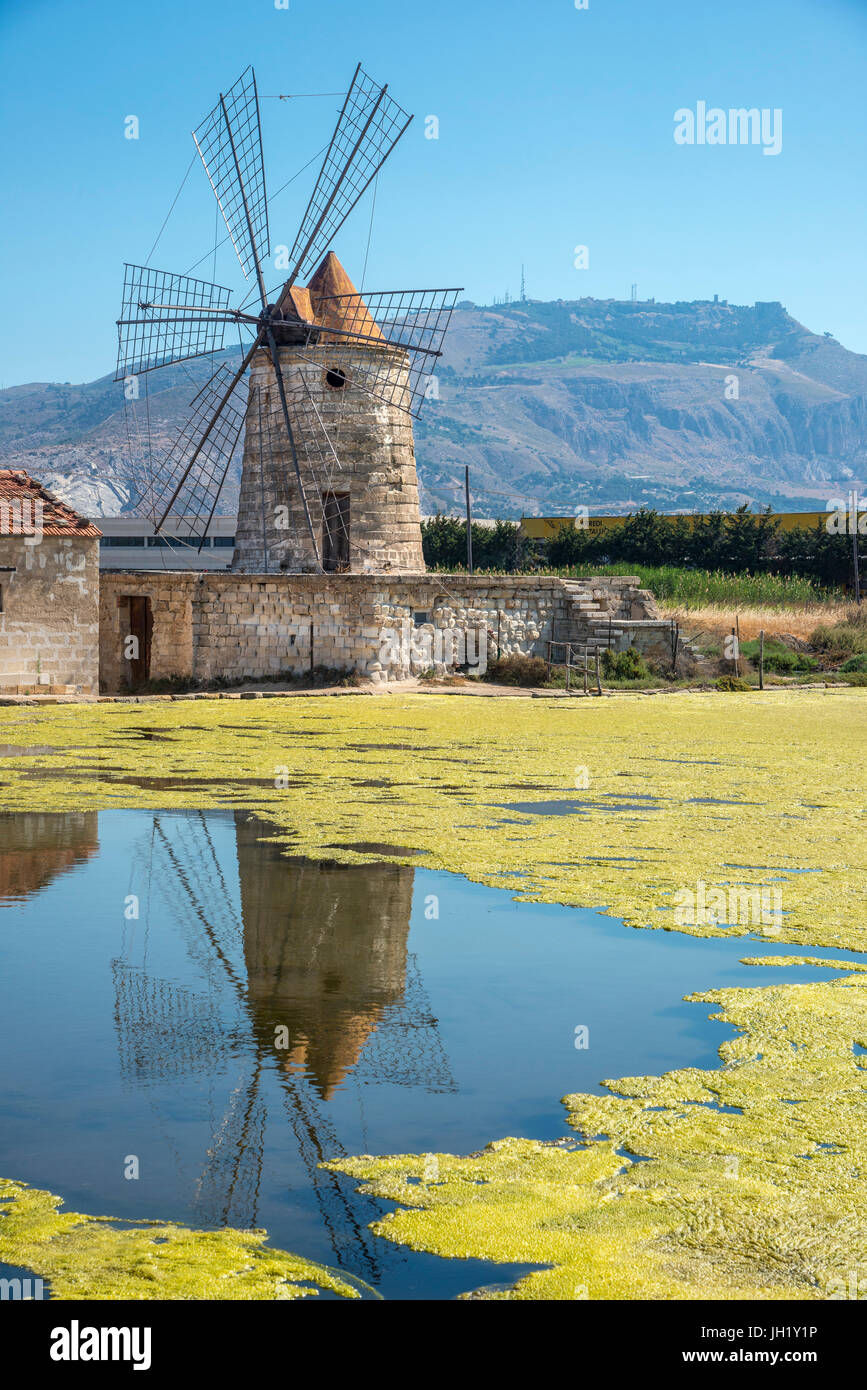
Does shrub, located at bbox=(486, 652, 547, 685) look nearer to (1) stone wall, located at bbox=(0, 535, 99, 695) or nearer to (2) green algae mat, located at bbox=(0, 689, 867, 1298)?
(2) green algae mat, located at bbox=(0, 689, 867, 1298)

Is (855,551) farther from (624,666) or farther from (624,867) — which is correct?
(624,867)

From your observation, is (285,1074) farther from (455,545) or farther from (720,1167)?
(455,545)

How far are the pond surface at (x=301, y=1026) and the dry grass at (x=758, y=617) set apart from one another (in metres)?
19.0

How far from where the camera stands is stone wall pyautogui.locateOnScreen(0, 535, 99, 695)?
56.2 feet

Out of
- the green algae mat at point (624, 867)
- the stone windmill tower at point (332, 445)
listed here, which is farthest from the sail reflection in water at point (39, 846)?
the stone windmill tower at point (332, 445)

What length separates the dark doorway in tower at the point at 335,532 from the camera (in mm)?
22328

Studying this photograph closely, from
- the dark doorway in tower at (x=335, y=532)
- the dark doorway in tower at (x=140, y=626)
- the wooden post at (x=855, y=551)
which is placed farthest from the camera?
the wooden post at (x=855, y=551)

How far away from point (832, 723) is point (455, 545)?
87.2ft

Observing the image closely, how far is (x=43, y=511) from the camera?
1766 centimetres

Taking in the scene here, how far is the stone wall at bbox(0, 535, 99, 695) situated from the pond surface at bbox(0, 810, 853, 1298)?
10365 mm

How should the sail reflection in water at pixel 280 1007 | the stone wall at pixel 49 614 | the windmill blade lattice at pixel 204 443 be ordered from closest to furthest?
the sail reflection in water at pixel 280 1007, the stone wall at pixel 49 614, the windmill blade lattice at pixel 204 443

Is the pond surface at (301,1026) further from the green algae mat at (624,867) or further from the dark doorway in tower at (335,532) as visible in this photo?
the dark doorway in tower at (335,532)

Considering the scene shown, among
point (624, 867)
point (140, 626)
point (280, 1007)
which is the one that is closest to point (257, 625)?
point (140, 626)

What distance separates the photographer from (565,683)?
21203 millimetres
